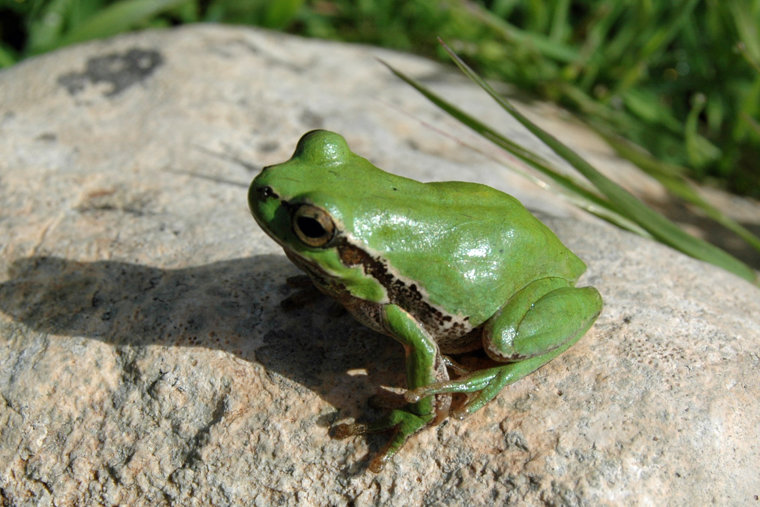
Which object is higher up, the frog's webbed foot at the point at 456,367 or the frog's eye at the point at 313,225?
the frog's eye at the point at 313,225

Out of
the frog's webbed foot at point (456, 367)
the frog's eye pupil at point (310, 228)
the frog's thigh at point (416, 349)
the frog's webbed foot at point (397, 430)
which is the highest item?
the frog's eye pupil at point (310, 228)

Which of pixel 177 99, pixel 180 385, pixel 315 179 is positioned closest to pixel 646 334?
pixel 315 179

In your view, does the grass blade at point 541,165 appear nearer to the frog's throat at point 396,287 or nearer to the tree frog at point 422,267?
the tree frog at point 422,267

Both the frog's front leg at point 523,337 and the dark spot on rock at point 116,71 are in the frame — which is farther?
the dark spot on rock at point 116,71

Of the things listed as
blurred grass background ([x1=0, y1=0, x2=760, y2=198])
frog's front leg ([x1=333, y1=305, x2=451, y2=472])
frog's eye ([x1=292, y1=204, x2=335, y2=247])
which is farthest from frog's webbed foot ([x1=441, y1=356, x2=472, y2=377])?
blurred grass background ([x1=0, y1=0, x2=760, y2=198])

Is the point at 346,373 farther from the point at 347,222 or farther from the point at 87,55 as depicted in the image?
the point at 87,55

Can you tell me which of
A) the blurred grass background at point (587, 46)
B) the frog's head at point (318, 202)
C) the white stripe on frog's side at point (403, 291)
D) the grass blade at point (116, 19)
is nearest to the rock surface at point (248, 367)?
the white stripe on frog's side at point (403, 291)

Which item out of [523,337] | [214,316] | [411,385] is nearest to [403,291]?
[411,385]

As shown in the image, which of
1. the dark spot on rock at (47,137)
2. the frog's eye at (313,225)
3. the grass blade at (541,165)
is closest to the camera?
the frog's eye at (313,225)
